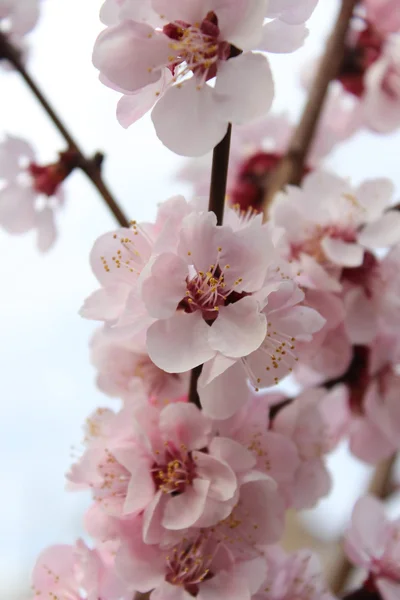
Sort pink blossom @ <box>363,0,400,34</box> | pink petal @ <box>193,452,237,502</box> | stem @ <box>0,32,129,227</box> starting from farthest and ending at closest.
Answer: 1. pink blossom @ <box>363,0,400,34</box>
2. stem @ <box>0,32,129,227</box>
3. pink petal @ <box>193,452,237,502</box>

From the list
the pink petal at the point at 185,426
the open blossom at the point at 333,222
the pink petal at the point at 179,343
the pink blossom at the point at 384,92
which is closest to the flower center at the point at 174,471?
the pink petal at the point at 185,426

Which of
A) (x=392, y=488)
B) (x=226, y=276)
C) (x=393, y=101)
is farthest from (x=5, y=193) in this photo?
(x=392, y=488)

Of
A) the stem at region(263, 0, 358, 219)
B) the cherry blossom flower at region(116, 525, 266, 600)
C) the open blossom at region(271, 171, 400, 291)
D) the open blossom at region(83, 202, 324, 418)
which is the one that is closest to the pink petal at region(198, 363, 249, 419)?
the open blossom at region(83, 202, 324, 418)

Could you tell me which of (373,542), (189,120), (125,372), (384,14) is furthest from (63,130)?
(373,542)

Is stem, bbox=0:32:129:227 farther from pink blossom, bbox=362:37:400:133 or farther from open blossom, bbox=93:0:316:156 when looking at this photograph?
pink blossom, bbox=362:37:400:133

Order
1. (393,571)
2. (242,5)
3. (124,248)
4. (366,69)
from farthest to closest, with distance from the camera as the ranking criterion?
(366,69)
(393,571)
(124,248)
(242,5)

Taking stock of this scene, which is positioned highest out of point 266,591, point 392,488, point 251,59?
point 251,59

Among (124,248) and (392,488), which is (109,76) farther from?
(392,488)

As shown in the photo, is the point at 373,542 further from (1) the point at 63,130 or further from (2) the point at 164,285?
(1) the point at 63,130
